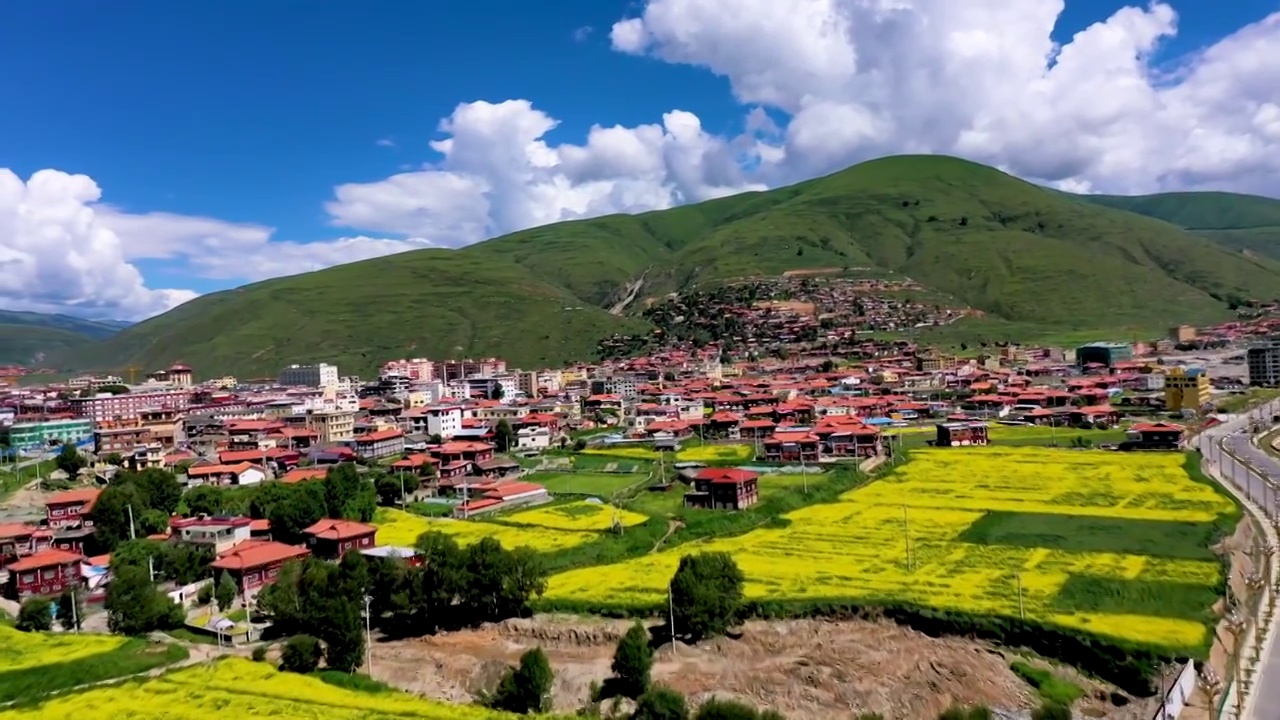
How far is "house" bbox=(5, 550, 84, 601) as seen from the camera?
33594 mm

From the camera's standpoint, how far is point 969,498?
4228 centimetres

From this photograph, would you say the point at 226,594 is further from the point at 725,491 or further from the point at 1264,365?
the point at 1264,365

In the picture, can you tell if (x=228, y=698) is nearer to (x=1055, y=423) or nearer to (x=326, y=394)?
(x=1055, y=423)

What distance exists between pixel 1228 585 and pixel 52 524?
1941 inches

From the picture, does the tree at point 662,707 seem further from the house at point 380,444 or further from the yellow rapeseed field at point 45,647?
the house at point 380,444

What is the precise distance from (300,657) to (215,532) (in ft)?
50.3

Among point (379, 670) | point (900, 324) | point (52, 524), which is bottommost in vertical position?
point (379, 670)

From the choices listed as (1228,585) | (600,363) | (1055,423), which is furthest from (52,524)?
(600,363)

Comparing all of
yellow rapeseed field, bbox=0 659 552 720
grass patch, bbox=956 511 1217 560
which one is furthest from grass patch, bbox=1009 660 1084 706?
yellow rapeseed field, bbox=0 659 552 720

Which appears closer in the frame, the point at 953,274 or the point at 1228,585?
the point at 1228,585

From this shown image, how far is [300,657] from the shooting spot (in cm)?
2480

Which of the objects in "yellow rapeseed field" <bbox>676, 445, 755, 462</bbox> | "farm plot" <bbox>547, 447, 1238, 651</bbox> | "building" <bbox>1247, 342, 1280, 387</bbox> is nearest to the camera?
"farm plot" <bbox>547, 447, 1238, 651</bbox>

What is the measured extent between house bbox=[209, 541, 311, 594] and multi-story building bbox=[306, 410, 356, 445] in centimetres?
3360

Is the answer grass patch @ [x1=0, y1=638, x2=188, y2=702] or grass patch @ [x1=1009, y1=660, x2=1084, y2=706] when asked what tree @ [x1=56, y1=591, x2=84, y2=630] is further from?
grass patch @ [x1=1009, y1=660, x2=1084, y2=706]
